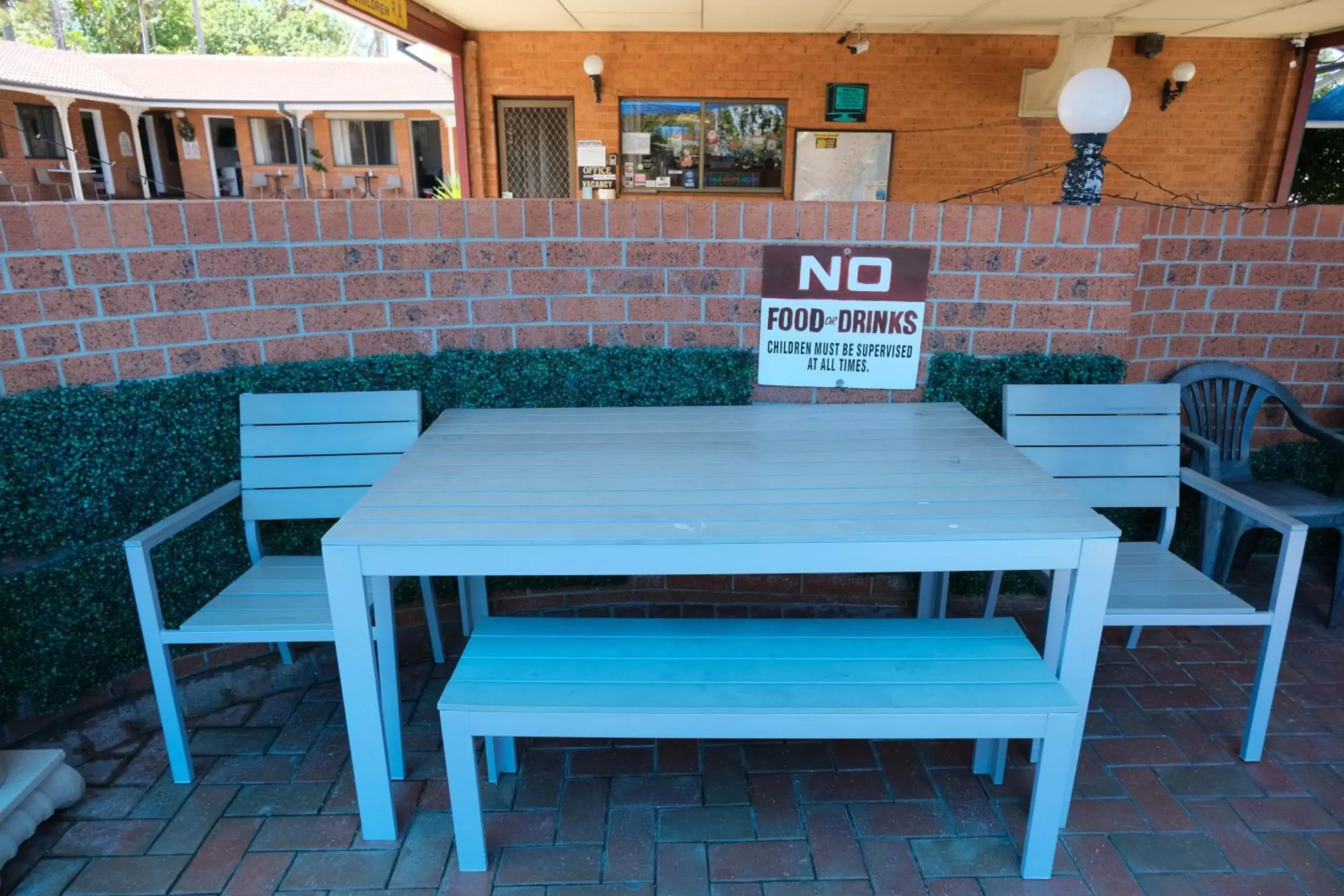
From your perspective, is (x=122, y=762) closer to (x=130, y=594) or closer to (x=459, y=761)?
(x=130, y=594)

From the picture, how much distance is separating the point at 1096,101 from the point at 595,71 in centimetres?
550

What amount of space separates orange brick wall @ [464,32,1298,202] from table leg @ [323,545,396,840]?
663 centimetres

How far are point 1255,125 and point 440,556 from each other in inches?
346

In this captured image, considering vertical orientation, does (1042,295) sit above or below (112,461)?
above

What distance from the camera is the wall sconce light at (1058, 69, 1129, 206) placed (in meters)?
2.62

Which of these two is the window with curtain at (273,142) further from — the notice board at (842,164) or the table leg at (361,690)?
the table leg at (361,690)

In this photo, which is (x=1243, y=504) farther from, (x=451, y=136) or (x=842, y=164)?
(x=451, y=136)

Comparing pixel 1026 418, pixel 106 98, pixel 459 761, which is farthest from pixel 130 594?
pixel 106 98

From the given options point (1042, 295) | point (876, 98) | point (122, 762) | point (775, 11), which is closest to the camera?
point (122, 762)

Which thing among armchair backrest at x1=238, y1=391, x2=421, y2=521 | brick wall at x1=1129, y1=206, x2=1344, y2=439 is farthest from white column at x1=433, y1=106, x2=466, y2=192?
brick wall at x1=1129, y1=206, x2=1344, y2=439

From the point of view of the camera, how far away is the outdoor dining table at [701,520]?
1.74 meters

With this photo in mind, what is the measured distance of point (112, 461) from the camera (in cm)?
236

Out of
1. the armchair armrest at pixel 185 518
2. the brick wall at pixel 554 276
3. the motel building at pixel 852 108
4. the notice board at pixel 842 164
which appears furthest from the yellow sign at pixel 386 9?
the notice board at pixel 842 164

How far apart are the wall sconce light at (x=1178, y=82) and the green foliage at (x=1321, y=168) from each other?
4.73 ft
